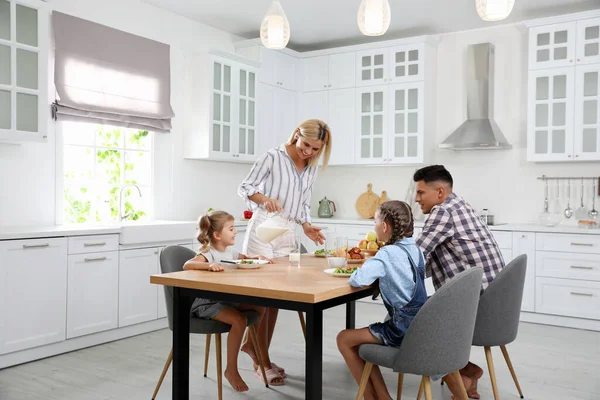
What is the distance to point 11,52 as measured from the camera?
3.79 metres

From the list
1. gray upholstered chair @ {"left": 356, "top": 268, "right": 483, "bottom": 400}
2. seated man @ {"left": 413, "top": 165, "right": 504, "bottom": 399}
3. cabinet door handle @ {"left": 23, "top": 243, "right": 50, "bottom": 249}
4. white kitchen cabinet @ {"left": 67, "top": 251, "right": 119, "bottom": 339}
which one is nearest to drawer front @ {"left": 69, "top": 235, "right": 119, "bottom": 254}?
white kitchen cabinet @ {"left": 67, "top": 251, "right": 119, "bottom": 339}

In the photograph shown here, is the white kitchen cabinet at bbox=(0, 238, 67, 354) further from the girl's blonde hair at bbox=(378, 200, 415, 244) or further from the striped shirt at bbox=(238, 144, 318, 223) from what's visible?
the girl's blonde hair at bbox=(378, 200, 415, 244)

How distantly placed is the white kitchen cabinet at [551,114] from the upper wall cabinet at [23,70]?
13.0 ft

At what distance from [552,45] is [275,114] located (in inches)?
107

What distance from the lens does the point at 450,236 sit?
2965 mm

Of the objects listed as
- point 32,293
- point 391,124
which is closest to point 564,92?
point 391,124

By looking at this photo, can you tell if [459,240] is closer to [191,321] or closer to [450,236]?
[450,236]

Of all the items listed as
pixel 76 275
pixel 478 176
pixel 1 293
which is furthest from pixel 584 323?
pixel 1 293

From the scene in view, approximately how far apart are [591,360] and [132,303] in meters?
3.23

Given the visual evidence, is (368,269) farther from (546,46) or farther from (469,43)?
(469,43)

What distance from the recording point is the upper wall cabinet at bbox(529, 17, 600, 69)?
16.5ft

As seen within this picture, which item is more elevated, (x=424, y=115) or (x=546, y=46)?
(x=546, y=46)

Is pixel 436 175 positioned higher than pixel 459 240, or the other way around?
pixel 436 175

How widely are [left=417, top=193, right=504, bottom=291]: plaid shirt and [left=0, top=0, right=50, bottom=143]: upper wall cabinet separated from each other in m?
2.63
